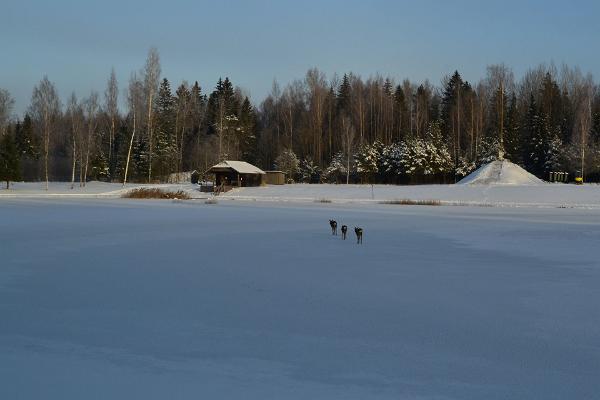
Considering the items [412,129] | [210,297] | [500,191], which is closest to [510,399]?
[210,297]

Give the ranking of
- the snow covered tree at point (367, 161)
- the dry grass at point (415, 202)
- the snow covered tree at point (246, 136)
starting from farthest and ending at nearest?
the snow covered tree at point (246, 136) → the snow covered tree at point (367, 161) → the dry grass at point (415, 202)

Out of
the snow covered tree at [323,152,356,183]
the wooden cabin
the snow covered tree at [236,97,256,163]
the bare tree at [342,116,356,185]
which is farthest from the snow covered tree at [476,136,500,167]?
the snow covered tree at [236,97,256,163]

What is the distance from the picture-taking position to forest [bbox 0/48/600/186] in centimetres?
6184

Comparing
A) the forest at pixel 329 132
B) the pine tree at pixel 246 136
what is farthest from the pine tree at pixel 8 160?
the pine tree at pixel 246 136

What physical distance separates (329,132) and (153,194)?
3108cm

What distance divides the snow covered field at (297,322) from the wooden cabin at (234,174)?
137 ft

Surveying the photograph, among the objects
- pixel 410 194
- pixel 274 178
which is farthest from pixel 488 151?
pixel 274 178

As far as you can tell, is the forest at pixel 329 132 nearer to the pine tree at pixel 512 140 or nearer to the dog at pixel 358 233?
the pine tree at pixel 512 140

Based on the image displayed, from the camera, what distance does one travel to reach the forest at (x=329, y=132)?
6184 cm

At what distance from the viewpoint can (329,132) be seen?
2891 inches

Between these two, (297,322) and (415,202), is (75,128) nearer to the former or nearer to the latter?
(415,202)

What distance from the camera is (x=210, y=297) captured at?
29.0 ft

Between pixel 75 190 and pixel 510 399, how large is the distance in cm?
5664

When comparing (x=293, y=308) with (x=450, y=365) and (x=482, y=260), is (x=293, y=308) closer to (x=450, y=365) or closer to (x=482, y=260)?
(x=450, y=365)
